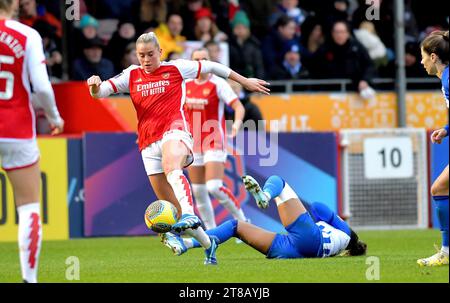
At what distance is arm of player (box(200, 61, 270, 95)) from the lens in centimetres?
1028

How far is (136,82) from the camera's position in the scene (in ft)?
35.8

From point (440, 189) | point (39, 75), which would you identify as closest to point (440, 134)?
point (440, 189)

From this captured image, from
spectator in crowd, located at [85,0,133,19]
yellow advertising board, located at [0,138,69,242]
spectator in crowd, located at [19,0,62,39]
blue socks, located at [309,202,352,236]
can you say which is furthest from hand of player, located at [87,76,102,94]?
spectator in crowd, located at [85,0,133,19]

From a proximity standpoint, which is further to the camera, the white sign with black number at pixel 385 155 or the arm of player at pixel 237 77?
the white sign with black number at pixel 385 155

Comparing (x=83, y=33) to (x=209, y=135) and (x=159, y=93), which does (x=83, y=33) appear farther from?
(x=159, y=93)

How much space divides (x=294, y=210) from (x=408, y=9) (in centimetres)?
996

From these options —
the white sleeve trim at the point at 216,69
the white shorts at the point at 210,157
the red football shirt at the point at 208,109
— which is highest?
the white sleeve trim at the point at 216,69

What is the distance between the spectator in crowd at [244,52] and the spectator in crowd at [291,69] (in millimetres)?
336

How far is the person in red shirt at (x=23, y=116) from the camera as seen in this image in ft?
25.8

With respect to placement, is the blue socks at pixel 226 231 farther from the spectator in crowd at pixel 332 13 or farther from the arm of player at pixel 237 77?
the spectator in crowd at pixel 332 13

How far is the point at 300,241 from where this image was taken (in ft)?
33.7

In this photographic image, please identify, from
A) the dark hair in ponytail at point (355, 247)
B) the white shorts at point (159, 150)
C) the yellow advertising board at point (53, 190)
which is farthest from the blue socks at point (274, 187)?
the yellow advertising board at point (53, 190)

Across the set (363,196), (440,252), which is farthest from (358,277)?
(363,196)
